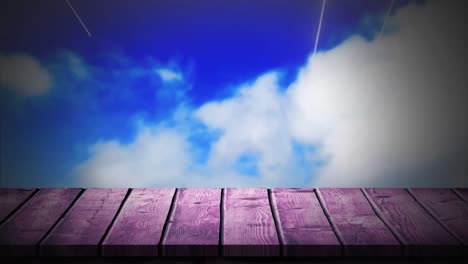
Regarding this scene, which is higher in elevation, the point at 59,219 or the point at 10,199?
the point at 10,199

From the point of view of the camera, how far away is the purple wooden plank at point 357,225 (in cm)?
141

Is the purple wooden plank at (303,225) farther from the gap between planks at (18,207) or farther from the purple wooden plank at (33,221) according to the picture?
the gap between planks at (18,207)

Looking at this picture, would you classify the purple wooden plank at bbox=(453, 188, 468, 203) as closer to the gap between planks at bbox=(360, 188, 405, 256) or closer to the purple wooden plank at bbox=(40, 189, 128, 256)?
the gap between planks at bbox=(360, 188, 405, 256)

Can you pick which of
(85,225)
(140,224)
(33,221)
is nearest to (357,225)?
(140,224)

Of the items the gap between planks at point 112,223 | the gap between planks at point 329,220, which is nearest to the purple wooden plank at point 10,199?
the gap between planks at point 112,223

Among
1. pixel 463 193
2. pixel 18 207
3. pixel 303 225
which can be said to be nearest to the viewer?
pixel 303 225

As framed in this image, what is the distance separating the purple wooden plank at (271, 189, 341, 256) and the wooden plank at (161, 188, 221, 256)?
0.64ft

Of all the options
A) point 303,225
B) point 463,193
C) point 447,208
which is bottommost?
point 303,225

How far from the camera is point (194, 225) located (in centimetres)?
154

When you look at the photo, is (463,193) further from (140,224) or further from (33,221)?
(33,221)

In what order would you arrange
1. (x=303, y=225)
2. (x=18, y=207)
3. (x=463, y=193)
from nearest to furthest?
(x=303, y=225)
(x=18, y=207)
(x=463, y=193)

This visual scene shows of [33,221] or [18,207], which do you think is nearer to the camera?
[33,221]

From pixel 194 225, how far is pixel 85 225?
322mm

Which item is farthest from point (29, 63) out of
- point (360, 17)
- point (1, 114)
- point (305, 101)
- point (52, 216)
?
point (360, 17)
